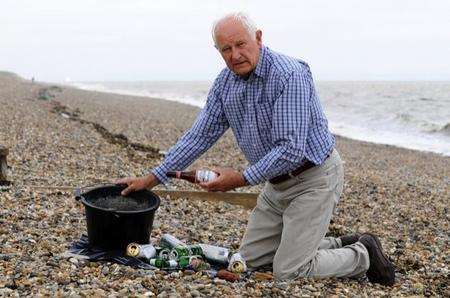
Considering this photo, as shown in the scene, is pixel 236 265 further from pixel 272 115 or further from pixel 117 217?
pixel 272 115

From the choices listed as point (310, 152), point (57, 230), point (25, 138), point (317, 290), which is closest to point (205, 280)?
point (317, 290)

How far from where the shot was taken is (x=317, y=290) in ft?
14.2

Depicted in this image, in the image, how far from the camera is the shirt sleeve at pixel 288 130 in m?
4.14

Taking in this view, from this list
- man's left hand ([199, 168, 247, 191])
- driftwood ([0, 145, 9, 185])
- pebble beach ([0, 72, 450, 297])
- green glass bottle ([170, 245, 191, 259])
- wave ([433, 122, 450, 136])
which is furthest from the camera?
wave ([433, 122, 450, 136])

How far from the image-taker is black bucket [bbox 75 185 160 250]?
456 cm

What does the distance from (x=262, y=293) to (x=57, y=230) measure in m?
2.27

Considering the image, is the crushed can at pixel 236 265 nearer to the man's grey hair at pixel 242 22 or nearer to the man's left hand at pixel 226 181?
the man's left hand at pixel 226 181

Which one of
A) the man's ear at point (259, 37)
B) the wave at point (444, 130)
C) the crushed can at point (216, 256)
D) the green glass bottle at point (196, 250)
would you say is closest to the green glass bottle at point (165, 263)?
the green glass bottle at point (196, 250)

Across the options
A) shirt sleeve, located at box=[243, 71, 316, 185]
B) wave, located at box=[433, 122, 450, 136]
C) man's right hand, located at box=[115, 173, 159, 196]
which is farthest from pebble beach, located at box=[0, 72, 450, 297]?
wave, located at box=[433, 122, 450, 136]

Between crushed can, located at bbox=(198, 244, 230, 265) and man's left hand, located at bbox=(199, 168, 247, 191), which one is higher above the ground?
man's left hand, located at bbox=(199, 168, 247, 191)

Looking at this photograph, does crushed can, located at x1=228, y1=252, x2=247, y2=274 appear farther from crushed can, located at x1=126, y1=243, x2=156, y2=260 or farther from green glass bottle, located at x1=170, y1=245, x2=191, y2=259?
crushed can, located at x1=126, y1=243, x2=156, y2=260

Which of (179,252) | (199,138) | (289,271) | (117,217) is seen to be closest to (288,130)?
(199,138)

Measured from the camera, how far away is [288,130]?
415cm

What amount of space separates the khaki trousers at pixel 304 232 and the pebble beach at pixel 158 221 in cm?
13
